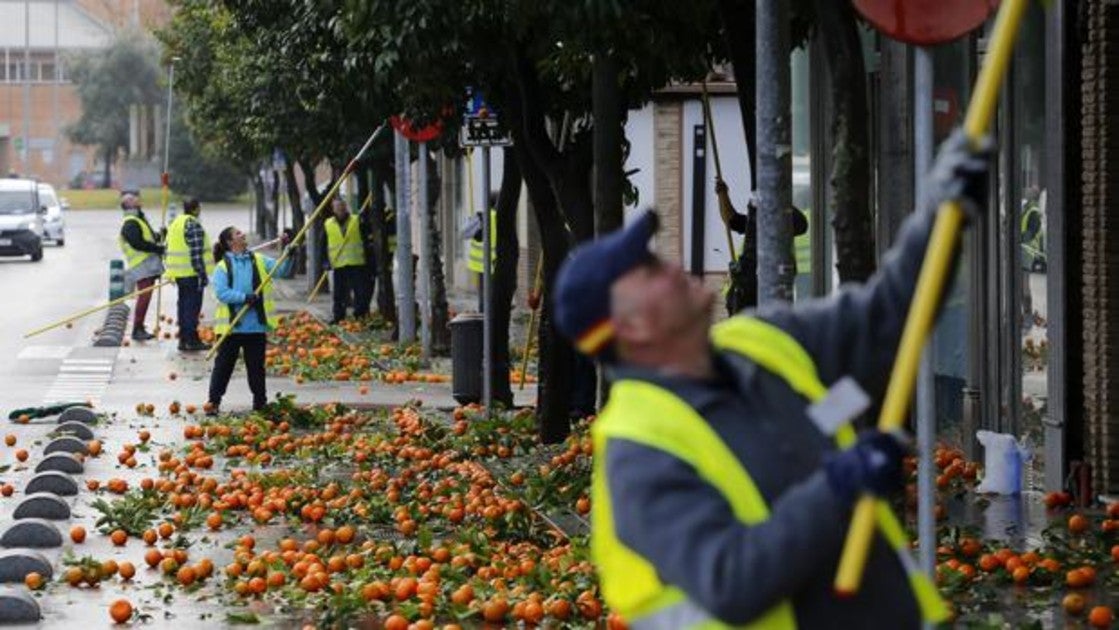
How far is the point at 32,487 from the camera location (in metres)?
15.5

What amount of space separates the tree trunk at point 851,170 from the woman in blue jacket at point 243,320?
1050cm

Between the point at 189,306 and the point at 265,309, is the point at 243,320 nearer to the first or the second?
the point at 265,309

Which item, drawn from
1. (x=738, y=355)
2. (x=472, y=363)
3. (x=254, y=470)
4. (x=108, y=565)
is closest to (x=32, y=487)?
(x=254, y=470)

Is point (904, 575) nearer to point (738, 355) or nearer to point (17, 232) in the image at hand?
point (738, 355)

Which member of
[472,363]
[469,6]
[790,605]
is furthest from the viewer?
[472,363]

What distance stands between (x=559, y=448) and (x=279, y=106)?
1571 cm

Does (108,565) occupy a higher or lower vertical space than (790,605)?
lower

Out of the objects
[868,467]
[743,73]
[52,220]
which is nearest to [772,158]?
[743,73]

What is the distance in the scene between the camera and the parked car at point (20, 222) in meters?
56.5

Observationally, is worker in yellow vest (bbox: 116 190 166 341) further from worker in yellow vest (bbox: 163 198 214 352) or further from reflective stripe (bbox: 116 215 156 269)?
worker in yellow vest (bbox: 163 198 214 352)

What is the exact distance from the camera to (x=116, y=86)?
108m

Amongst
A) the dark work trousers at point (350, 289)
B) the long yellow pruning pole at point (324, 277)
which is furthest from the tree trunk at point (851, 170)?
the dark work trousers at point (350, 289)

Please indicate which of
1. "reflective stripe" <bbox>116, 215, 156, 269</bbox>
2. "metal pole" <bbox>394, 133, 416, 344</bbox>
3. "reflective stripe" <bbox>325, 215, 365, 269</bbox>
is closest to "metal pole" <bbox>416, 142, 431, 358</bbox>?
"metal pole" <bbox>394, 133, 416, 344</bbox>

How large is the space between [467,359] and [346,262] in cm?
1244
